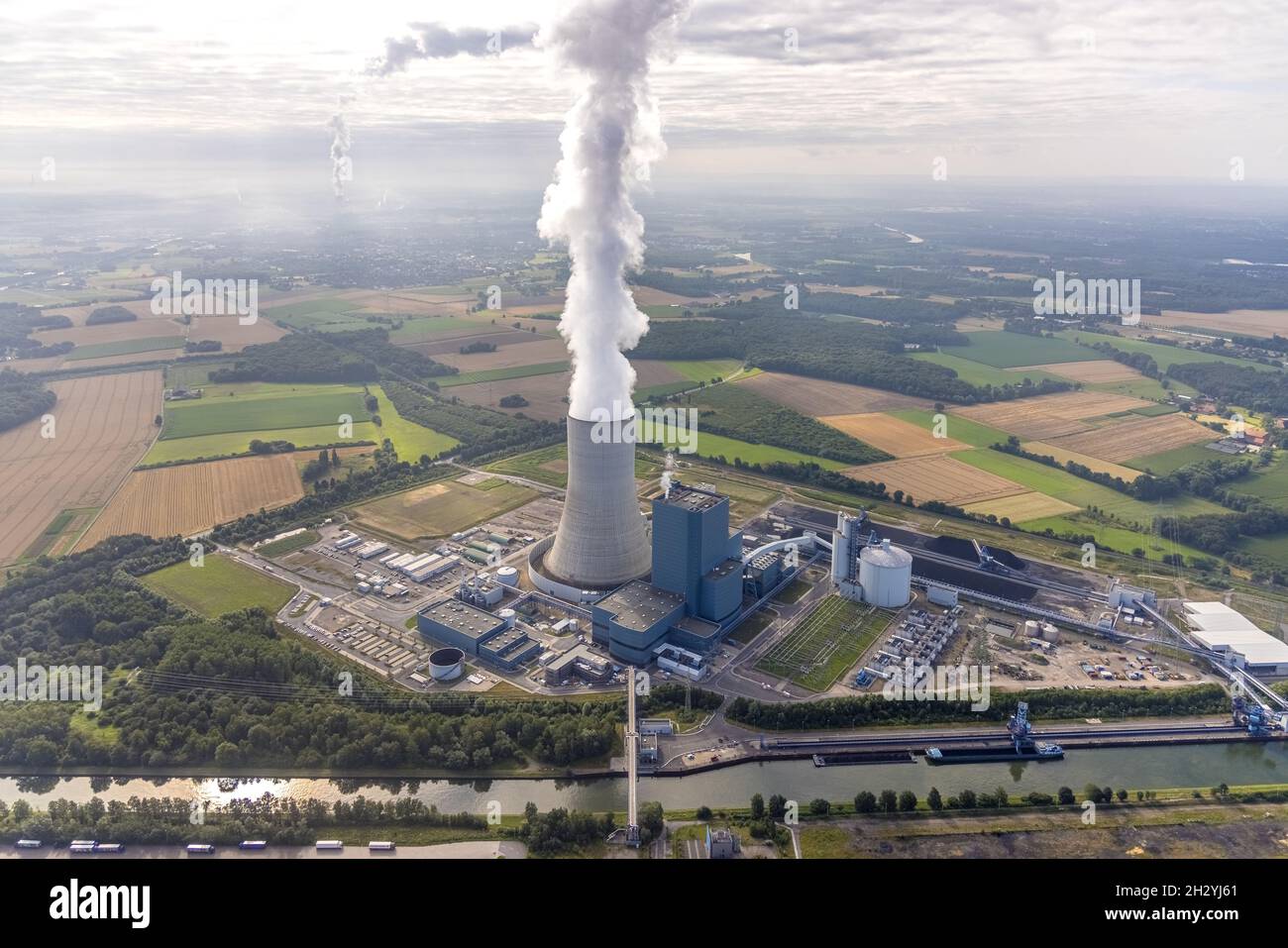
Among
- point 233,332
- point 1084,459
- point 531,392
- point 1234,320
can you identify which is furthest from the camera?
point 1234,320

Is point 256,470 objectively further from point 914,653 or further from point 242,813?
point 914,653

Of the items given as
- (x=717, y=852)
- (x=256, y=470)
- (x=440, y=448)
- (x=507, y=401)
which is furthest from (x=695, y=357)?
(x=717, y=852)

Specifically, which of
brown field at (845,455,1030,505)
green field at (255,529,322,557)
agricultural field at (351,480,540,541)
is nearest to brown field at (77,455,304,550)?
green field at (255,529,322,557)

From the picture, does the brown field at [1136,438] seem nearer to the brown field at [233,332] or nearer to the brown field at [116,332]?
the brown field at [233,332]

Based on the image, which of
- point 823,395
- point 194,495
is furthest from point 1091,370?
point 194,495

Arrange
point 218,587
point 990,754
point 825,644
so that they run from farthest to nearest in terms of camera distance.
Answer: point 218,587, point 825,644, point 990,754

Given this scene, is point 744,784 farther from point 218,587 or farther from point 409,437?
point 409,437

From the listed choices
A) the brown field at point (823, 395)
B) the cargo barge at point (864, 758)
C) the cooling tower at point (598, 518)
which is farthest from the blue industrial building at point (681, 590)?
the brown field at point (823, 395)
